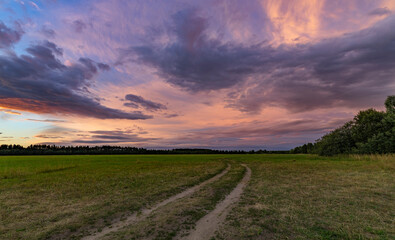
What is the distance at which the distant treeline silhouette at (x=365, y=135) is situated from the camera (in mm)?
52416

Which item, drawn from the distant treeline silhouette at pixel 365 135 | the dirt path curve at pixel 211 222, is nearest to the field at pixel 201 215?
the dirt path curve at pixel 211 222

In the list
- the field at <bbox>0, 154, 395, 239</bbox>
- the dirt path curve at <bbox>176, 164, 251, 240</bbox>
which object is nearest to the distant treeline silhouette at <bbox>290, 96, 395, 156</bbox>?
the field at <bbox>0, 154, 395, 239</bbox>

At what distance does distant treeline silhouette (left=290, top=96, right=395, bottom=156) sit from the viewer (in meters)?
52.4

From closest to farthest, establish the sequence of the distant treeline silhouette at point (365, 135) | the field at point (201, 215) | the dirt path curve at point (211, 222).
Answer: the dirt path curve at point (211, 222) < the field at point (201, 215) < the distant treeline silhouette at point (365, 135)

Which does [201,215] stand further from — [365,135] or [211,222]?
[365,135]

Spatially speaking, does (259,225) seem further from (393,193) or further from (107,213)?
(393,193)

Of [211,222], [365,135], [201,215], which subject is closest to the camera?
[211,222]

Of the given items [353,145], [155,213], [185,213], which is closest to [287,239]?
[185,213]

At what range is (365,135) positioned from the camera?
206ft

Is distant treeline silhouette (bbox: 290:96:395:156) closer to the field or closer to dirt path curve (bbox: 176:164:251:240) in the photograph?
the field

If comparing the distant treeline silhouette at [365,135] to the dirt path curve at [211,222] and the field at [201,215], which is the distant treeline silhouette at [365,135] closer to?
the field at [201,215]

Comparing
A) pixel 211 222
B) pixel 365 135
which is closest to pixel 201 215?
pixel 211 222

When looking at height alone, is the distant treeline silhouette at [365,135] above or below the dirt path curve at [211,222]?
above

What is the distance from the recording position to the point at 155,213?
10.5m
